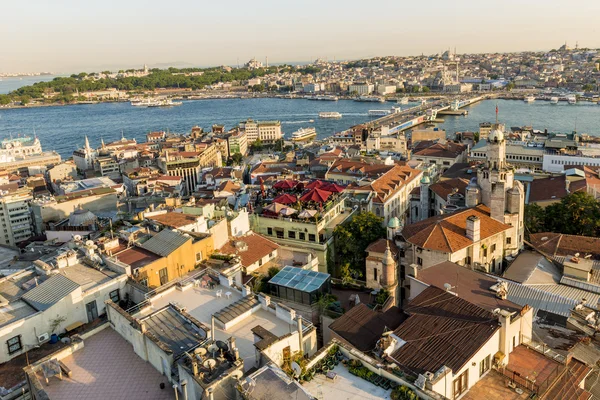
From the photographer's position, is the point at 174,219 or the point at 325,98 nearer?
the point at 174,219

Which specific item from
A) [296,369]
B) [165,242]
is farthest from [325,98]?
[296,369]

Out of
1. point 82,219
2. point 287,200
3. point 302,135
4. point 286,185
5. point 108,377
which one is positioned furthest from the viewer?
point 302,135

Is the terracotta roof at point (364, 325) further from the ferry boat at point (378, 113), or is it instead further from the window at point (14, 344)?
the ferry boat at point (378, 113)

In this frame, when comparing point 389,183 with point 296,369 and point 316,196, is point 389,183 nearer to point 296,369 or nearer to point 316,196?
point 316,196

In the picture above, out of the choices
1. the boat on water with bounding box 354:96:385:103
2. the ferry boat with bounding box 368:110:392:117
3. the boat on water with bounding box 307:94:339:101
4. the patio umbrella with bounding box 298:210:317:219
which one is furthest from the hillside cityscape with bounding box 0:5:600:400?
the boat on water with bounding box 307:94:339:101

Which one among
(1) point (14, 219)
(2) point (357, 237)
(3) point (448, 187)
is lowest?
(1) point (14, 219)

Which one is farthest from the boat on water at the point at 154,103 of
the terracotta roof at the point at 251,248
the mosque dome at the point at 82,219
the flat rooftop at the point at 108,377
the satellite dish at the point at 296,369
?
the satellite dish at the point at 296,369

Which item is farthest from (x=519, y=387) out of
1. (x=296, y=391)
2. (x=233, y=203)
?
(x=233, y=203)
